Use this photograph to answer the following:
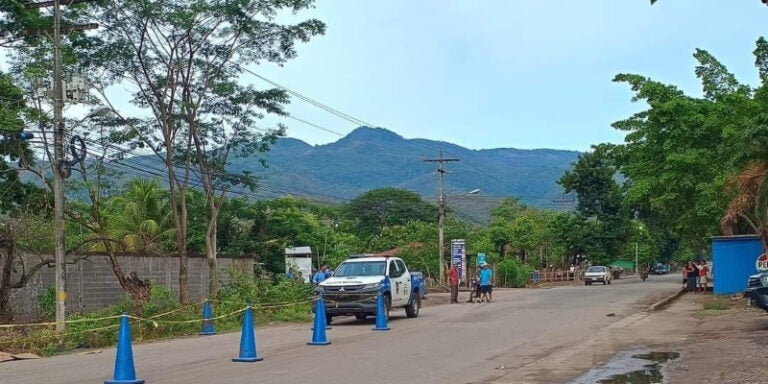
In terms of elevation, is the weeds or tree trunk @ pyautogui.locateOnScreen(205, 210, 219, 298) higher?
tree trunk @ pyautogui.locateOnScreen(205, 210, 219, 298)

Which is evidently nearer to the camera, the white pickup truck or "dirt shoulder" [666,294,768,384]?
"dirt shoulder" [666,294,768,384]

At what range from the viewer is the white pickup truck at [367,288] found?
2227 cm

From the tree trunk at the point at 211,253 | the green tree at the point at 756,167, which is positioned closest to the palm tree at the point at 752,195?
the green tree at the point at 756,167

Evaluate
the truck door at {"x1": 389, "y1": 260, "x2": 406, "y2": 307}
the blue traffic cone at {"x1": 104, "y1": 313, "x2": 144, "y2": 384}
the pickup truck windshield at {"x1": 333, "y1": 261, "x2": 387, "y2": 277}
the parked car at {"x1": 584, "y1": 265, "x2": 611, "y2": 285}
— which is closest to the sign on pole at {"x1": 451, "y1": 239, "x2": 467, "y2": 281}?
the parked car at {"x1": 584, "y1": 265, "x2": 611, "y2": 285}

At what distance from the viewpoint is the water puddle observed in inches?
440

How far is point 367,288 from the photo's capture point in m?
22.3

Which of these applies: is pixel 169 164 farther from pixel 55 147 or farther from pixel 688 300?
pixel 688 300

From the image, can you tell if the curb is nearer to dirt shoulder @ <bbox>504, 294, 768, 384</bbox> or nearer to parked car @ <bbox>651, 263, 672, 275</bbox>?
dirt shoulder @ <bbox>504, 294, 768, 384</bbox>

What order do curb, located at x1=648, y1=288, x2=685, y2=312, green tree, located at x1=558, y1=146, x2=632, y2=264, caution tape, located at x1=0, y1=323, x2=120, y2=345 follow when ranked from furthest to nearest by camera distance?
1. green tree, located at x1=558, y1=146, x2=632, y2=264
2. curb, located at x1=648, y1=288, x2=685, y2=312
3. caution tape, located at x1=0, y1=323, x2=120, y2=345

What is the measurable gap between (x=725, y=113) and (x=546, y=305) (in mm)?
9573

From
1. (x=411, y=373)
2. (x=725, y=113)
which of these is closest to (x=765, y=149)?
(x=725, y=113)

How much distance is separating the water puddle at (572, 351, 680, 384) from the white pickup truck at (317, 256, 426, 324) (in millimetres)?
9121

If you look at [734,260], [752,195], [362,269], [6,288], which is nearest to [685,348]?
[362,269]

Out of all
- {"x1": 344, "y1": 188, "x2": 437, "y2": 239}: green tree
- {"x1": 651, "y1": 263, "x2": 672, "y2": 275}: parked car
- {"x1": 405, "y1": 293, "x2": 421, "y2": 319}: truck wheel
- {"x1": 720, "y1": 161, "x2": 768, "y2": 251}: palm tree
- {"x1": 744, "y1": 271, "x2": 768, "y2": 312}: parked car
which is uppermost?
{"x1": 344, "y1": 188, "x2": 437, "y2": 239}: green tree
